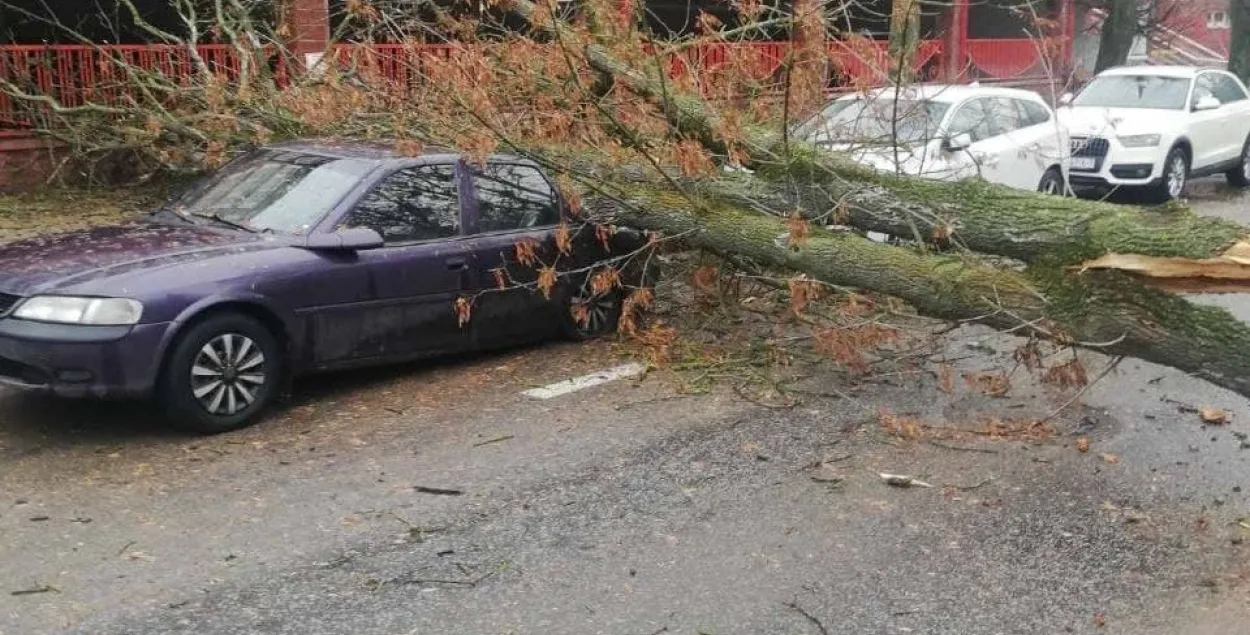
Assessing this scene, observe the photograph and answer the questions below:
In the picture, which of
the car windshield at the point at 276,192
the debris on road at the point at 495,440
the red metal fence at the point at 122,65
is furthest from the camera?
the red metal fence at the point at 122,65

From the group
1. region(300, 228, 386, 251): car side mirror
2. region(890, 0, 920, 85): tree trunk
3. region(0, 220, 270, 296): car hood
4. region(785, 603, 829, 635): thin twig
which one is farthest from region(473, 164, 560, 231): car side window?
region(785, 603, 829, 635): thin twig

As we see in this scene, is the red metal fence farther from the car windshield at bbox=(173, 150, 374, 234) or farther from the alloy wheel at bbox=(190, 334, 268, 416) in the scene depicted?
the alloy wheel at bbox=(190, 334, 268, 416)

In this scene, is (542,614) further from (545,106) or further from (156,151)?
(156,151)

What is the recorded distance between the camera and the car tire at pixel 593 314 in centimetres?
849

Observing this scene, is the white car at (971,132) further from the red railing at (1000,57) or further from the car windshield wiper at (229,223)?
the red railing at (1000,57)

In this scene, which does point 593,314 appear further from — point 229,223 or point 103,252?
point 103,252

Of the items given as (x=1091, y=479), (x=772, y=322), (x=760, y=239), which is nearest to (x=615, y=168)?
(x=760, y=239)

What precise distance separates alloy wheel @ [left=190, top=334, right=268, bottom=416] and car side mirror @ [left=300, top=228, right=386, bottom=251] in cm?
68

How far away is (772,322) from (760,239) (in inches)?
58.2

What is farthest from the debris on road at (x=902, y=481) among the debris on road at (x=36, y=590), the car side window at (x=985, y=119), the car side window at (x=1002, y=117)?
the car side window at (x=1002, y=117)

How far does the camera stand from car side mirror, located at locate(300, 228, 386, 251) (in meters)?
6.89

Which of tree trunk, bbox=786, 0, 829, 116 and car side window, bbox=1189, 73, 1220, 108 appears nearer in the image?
tree trunk, bbox=786, 0, 829, 116

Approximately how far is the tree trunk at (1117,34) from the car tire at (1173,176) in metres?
10.2

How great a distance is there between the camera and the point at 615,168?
8.25 m
